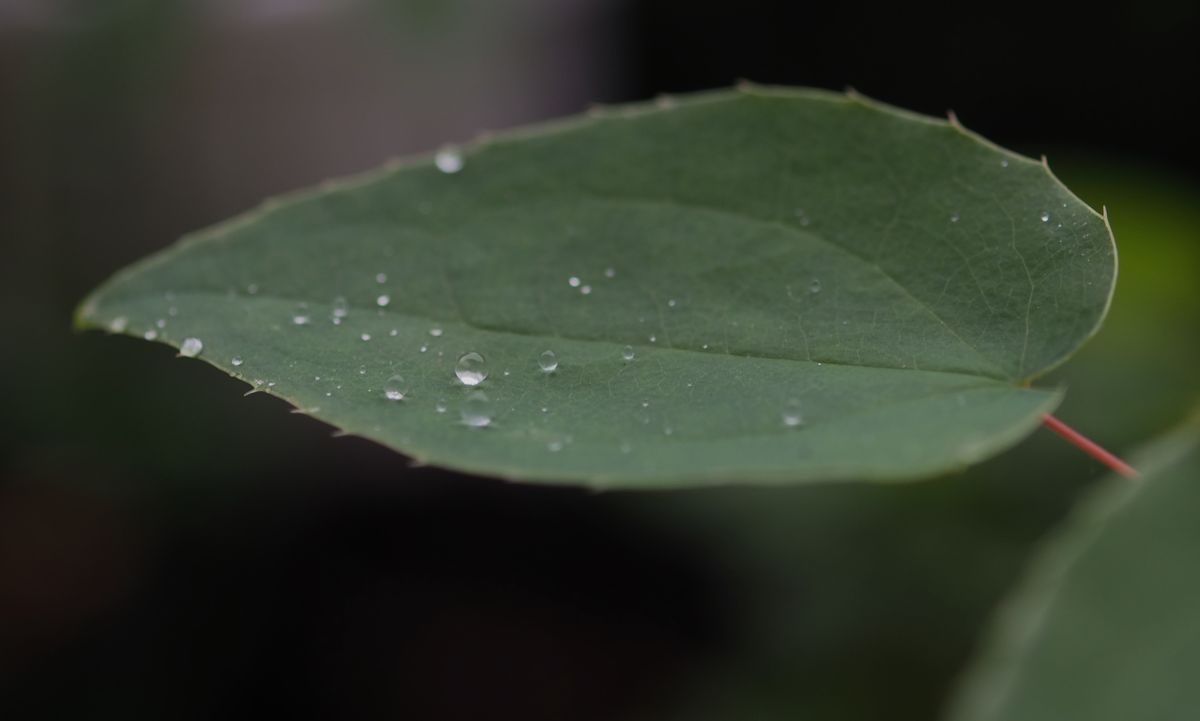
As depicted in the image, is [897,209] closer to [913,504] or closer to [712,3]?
[913,504]

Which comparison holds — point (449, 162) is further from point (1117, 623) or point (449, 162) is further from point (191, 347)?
point (1117, 623)

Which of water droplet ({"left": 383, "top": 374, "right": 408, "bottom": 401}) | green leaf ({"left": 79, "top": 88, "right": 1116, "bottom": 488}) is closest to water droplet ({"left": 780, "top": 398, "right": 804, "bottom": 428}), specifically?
green leaf ({"left": 79, "top": 88, "right": 1116, "bottom": 488})

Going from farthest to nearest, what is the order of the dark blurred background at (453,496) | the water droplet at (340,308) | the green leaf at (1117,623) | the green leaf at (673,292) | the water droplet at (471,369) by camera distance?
1. the dark blurred background at (453,496)
2. the water droplet at (340,308)
3. the water droplet at (471,369)
4. the green leaf at (673,292)
5. the green leaf at (1117,623)

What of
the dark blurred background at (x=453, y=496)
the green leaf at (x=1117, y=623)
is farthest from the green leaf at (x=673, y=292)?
the dark blurred background at (x=453, y=496)

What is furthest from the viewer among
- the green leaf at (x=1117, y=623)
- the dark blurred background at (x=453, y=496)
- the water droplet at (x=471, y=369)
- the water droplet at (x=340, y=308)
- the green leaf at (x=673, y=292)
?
the dark blurred background at (x=453, y=496)

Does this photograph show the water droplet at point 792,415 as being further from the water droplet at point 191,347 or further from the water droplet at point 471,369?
the water droplet at point 191,347

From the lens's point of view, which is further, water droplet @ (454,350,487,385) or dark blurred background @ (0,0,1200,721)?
dark blurred background @ (0,0,1200,721)

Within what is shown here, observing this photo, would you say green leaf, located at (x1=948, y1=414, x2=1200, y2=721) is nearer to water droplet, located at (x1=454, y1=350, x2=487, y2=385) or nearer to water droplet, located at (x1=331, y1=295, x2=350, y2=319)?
water droplet, located at (x1=454, y1=350, x2=487, y2=385)
